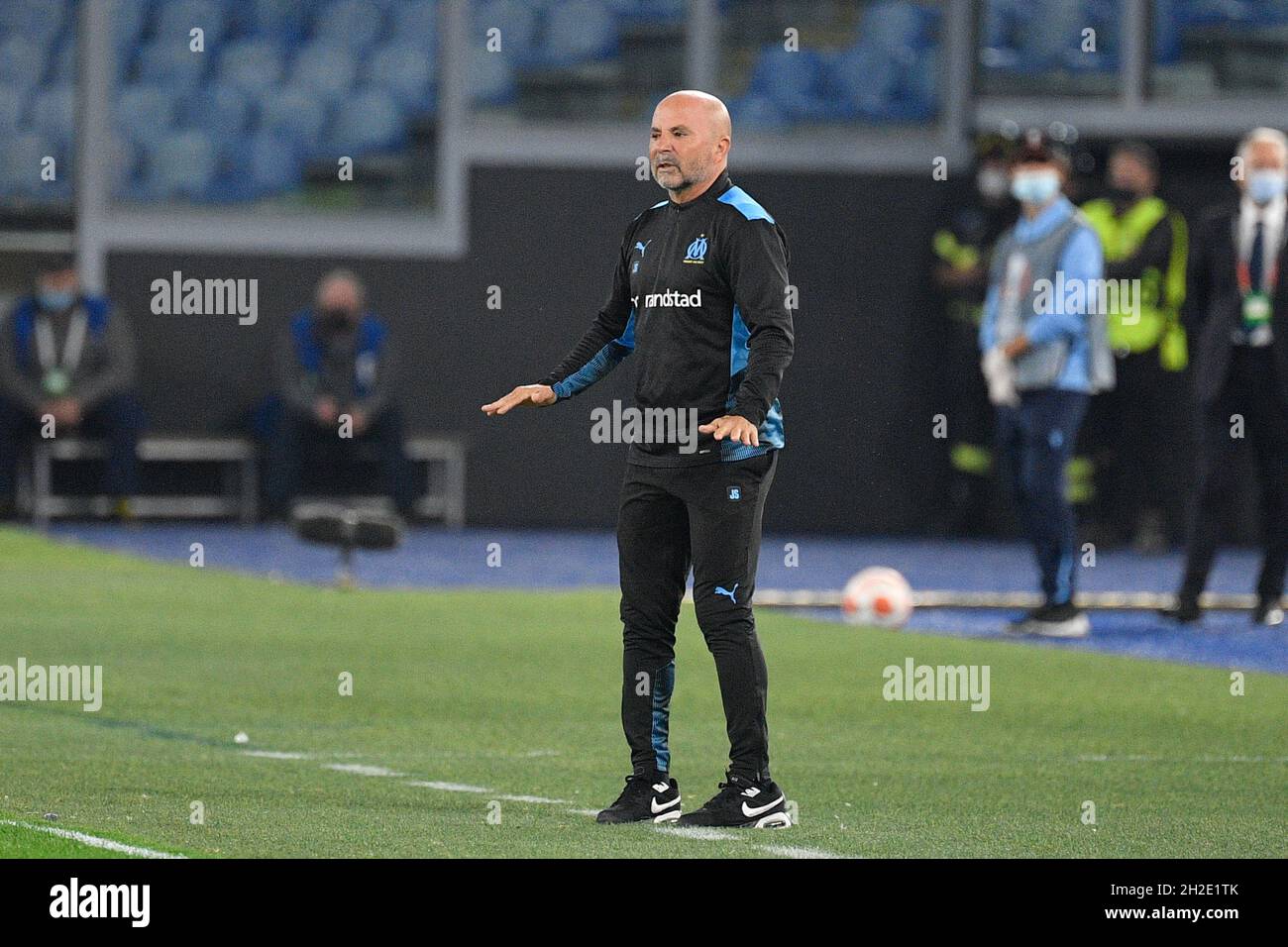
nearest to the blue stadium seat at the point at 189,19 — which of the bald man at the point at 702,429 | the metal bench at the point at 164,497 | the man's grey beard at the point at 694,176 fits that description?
the metal bench at the point at 164,497

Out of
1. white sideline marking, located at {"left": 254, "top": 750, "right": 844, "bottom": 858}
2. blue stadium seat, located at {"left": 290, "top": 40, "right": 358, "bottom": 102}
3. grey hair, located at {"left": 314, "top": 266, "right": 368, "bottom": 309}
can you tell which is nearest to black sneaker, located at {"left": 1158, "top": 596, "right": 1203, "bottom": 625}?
white sideline marking, located at {"left": 254, "top": 750, "right": 844, "bottom": 858}

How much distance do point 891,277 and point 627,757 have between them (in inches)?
498

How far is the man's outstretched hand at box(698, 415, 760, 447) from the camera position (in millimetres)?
6738

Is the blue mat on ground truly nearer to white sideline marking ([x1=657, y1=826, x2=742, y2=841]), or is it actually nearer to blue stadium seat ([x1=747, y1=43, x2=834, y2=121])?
blue stadium seat ([x1=747, y1=43, x2=834, y2=121])

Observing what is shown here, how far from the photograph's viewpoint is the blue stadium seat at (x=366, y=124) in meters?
22.1

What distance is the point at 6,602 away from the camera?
14.4 m

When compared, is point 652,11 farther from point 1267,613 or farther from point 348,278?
point 1267,613

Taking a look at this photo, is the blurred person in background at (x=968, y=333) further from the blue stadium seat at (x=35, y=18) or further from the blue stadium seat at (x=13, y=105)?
the blue stadium seat at (x=13, y=105)

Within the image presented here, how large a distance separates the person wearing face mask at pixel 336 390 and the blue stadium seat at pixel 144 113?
7.67 ft

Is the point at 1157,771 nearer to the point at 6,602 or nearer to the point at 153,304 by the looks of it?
the point at 6,602

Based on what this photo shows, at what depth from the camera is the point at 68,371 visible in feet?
67.2
